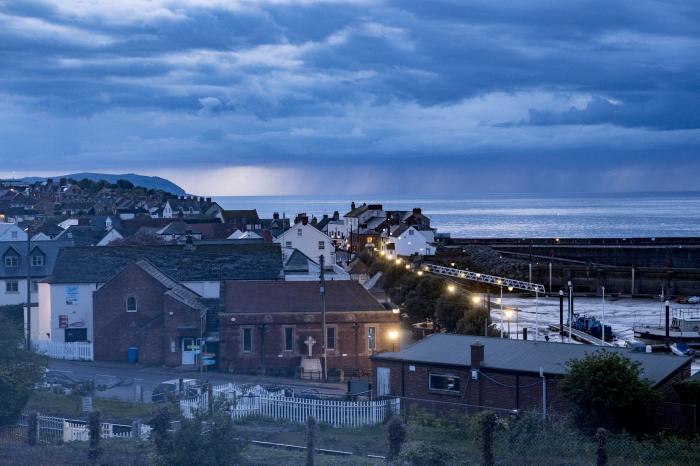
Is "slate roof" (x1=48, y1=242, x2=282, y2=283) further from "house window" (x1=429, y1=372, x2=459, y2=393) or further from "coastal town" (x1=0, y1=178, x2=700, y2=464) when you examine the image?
"house window" (x1=429, y1=372, x2=459, y2=393)

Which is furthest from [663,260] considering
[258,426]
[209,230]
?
[258,426]

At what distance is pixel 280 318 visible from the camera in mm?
43875

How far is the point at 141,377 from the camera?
40.6m

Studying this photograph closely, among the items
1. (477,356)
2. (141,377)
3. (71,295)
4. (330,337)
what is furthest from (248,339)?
(477,356)

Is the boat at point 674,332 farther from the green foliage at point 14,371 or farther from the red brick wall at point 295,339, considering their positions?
the green foliage at point 14,371

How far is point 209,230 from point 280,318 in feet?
188

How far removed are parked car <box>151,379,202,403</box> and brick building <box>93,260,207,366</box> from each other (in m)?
9.20

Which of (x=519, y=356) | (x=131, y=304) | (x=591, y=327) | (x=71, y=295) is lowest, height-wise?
(x=591, y=327)

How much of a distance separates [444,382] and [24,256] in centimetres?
3765

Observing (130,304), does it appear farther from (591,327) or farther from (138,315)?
(591,327)

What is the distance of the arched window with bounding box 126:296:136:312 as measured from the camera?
46.1m

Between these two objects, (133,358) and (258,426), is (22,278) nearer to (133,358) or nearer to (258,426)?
(133,358)

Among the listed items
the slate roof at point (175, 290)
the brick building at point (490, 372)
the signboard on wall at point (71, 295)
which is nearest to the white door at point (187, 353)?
the slate roof at point (175, 290)

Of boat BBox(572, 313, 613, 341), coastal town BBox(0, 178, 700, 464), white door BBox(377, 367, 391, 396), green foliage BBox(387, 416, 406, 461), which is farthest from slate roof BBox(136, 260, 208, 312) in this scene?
boat BBox(572, 313, 613, 341)
